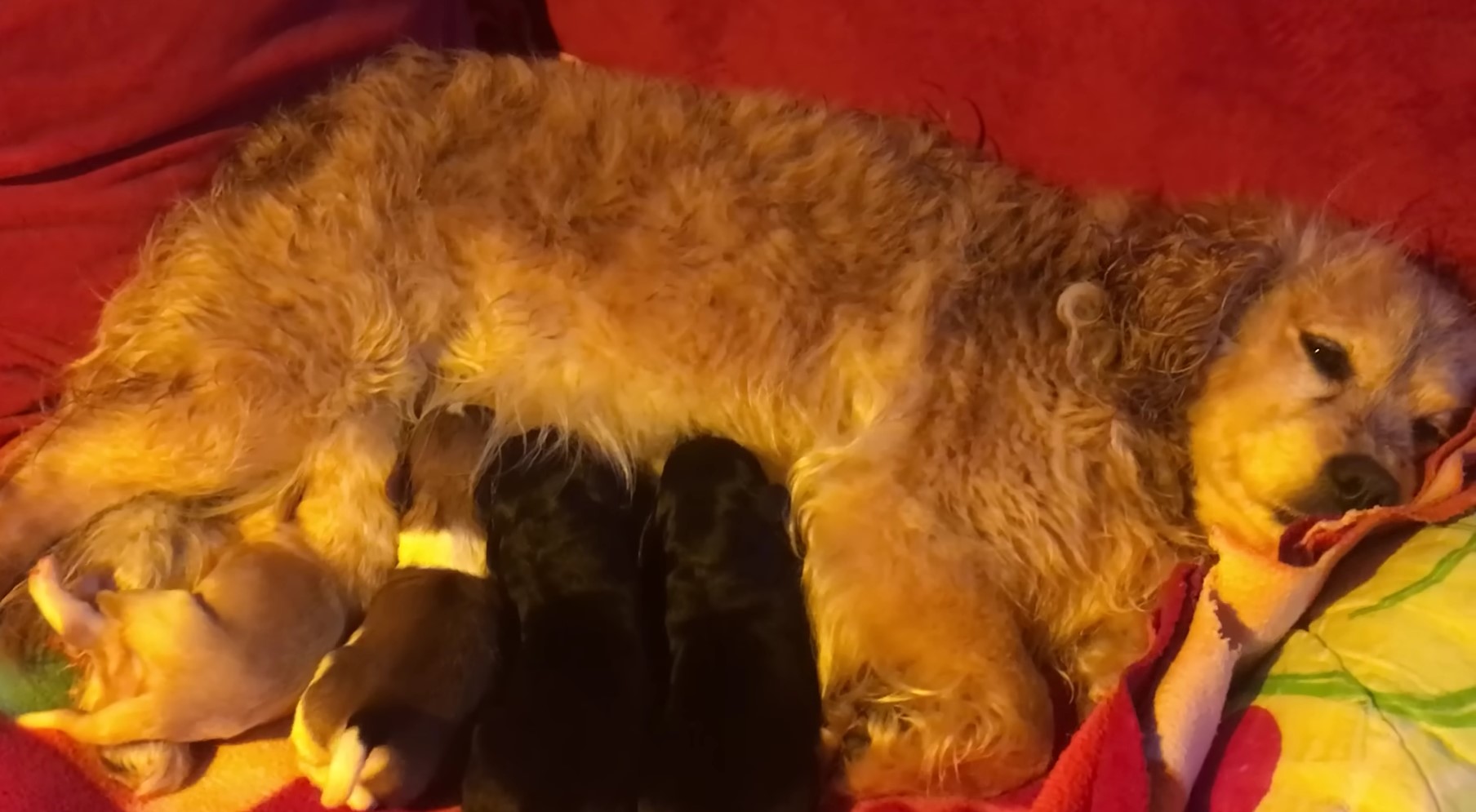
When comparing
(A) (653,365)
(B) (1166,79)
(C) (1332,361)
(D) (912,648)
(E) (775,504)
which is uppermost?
(B) (1166,79)

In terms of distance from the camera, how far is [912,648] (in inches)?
80.4

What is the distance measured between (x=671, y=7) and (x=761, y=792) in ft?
A: 5.10

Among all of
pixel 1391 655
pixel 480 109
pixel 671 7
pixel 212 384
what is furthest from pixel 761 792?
pixel 671 7

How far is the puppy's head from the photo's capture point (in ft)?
6.76

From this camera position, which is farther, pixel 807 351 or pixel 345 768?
pixel 807 351

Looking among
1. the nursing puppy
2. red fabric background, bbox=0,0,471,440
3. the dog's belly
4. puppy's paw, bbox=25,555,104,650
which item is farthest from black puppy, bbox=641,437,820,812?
red fabric background, bbox=0,0,471,440

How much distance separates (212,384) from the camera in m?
2.06

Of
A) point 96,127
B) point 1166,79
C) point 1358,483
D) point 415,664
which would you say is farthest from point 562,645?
point 1166,79

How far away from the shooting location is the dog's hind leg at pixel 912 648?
6.38 ft

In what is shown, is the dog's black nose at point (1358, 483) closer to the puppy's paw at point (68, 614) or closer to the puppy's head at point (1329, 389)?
the puppy's head at point (1329, 389)

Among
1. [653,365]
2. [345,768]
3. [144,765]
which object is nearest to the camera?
[345,768]

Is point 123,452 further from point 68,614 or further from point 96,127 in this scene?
point 96,127

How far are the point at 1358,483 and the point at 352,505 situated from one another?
66.3 inches

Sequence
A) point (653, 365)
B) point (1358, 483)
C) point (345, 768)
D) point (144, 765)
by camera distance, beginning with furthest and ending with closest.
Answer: point (653, 365) < point (1358, 483) < point (144, 765) < point (345, 768)
